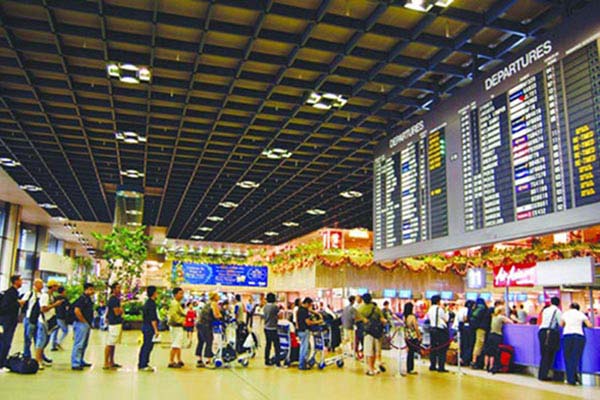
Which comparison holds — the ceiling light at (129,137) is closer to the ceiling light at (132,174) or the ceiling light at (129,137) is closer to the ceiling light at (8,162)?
the ceiling light at (132,174)

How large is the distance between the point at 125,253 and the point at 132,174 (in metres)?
2.95

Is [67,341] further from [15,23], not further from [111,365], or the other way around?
[15,23]

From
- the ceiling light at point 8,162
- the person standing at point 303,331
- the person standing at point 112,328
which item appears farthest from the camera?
the ceiling light at point 8,162

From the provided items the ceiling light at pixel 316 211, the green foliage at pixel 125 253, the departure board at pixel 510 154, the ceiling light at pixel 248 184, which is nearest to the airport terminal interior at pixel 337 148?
the departure board at pixel 510 154

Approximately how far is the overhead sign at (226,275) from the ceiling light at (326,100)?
16.6 m

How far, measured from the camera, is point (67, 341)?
1537cm

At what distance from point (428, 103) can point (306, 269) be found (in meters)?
9.51

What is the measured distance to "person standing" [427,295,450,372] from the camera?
1112 cm

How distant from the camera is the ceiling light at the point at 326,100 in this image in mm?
9578

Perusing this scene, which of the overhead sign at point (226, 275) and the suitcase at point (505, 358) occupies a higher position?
the overhead sign at point (226, 275)

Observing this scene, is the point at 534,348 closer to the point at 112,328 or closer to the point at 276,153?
the point at 276,153

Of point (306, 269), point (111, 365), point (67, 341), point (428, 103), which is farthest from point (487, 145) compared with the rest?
point (67, 341)

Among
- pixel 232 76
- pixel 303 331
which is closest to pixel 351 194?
pixel 303 331

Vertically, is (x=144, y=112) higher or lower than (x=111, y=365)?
higher
